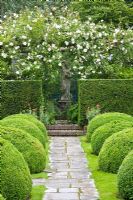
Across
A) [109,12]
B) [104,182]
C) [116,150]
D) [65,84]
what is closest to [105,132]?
[116,150]

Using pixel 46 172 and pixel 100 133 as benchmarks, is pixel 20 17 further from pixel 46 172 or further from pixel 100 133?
pixel 46 172

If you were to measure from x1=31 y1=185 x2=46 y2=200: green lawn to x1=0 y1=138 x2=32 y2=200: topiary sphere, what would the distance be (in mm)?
769

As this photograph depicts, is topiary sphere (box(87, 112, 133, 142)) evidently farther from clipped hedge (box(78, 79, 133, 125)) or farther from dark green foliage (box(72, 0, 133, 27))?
dark green foliage (box(72, 0, 133, 27))

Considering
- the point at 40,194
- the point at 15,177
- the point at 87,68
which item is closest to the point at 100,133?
the point at 40,194

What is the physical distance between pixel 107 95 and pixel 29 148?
12720mm

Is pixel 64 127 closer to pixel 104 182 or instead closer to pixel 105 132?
pixel 105 132

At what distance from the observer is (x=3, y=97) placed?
2502 cm

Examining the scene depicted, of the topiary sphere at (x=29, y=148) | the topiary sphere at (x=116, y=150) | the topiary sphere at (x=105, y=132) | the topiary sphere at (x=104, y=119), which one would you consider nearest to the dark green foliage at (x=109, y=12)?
the topiary sphere at (x=104, y=119)

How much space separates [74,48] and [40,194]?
Result: 15.9m

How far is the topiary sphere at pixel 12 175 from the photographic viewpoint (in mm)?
8734

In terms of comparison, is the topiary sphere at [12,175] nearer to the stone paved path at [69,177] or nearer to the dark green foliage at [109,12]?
the stone paved path at [69,177]

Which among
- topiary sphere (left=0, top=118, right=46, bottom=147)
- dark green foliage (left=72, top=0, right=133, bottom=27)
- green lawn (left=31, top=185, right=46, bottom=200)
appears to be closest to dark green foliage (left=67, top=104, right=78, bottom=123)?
dark green foliage (left=72, top=0, right=133, bottom=27)

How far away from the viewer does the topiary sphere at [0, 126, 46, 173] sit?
40.5ft

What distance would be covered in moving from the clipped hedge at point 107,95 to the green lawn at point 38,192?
13939mm
